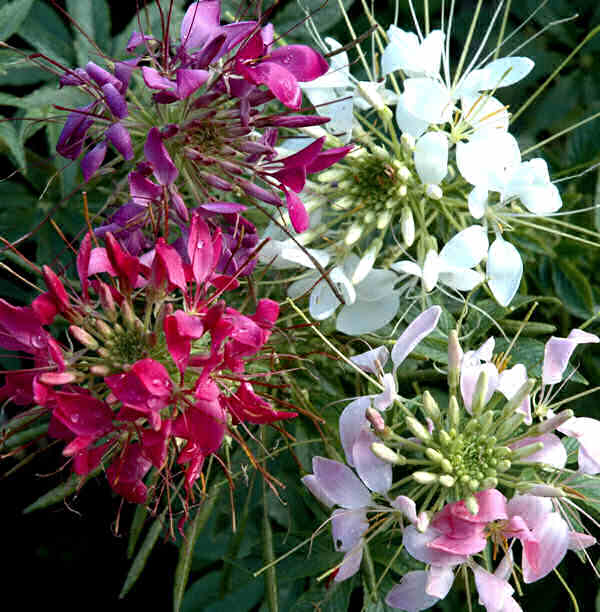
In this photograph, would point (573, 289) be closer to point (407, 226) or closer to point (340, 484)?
point (407, 226)

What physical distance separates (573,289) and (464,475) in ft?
1.30

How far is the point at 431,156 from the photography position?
→ 837mm

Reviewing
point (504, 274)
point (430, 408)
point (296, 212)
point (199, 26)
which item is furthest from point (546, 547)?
point (199, 26)

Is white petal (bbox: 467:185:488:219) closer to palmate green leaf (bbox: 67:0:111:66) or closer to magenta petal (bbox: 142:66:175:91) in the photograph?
magenta petal (bbox: 142:66:175:91)

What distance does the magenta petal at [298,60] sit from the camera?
31.3 inches

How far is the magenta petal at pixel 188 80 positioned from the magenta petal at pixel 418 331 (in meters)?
0.32

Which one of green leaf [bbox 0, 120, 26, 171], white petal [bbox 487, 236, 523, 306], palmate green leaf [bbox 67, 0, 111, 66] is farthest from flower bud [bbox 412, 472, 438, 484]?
palmate green leaf [bbox 67, 0, 111, 66]

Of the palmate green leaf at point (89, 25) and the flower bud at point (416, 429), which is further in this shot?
the palmate green leaf at point (89, 25)

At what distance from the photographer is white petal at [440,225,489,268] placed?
2.77 feet

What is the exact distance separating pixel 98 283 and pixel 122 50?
46cm

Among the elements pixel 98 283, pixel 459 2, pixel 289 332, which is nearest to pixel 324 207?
pixel 289 332

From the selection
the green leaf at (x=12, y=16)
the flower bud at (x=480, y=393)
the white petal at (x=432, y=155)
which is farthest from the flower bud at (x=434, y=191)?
the green leaf at (x=12, y=16)

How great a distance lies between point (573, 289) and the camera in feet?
3.45

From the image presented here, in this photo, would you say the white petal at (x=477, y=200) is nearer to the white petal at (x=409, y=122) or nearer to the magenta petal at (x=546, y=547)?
the white petal at (x=409, y=122)
